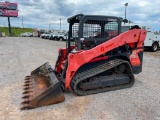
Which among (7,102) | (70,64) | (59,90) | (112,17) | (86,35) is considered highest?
(112,17)

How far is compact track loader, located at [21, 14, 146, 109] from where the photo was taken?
5.16m

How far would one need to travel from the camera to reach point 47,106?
4734mm

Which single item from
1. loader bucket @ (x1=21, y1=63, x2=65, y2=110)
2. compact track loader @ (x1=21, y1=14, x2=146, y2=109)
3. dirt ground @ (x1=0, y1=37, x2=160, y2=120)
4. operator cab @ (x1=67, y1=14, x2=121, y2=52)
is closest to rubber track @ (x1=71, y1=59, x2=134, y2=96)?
compact track loader @ (x1=21, y1=14, x2=146, y2=109)

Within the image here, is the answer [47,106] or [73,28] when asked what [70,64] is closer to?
[47,106]

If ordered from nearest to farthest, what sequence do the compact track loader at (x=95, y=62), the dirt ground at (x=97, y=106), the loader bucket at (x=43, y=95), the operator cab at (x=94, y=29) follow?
the dirt ground at (x=97, y=106), the loader bucket at (x=43, y=95), the compact track loader at (x=95, y=62), the operator cab at (x=94, y=29)

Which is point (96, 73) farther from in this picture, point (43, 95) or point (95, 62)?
point (43, 95)

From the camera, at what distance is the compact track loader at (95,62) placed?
5.16m

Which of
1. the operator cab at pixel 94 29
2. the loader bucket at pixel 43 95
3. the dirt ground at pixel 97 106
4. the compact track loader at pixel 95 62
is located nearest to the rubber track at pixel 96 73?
the compact track loader at pixel 95 62

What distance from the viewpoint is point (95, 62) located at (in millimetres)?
5730

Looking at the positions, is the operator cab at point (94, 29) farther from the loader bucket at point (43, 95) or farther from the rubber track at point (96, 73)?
the loader bucket at point (43, 95)

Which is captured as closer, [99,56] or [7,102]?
[7,102]

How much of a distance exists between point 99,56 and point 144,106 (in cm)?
178

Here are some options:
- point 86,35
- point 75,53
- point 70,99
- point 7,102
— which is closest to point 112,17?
point 86,35

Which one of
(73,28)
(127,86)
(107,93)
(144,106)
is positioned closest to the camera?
(144,106)
